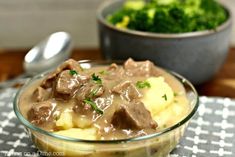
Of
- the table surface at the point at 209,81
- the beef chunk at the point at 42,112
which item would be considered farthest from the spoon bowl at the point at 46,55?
the beef chunk at the point at 42,112

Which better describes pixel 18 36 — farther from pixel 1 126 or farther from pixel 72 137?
pixel 72 137

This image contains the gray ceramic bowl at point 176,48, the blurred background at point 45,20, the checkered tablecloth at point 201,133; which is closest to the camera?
the checkered tablecloth at point 201,133

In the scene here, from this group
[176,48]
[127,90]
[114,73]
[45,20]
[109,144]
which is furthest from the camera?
[45,20]

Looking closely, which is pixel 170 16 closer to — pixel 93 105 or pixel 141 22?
pixel 141 22

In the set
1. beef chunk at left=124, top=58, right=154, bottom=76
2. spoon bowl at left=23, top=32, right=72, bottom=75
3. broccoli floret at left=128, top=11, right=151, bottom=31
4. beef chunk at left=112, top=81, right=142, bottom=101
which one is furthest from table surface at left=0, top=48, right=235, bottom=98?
beef chunk at left=112, top=81, right=142, bottom=101

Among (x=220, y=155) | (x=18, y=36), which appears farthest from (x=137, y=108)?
(x=18, y=36)

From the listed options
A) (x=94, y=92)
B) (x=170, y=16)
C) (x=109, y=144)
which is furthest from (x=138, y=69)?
(x=170, y=16)

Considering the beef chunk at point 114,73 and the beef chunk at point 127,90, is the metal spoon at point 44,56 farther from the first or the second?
the beef chunk at point 127,90
